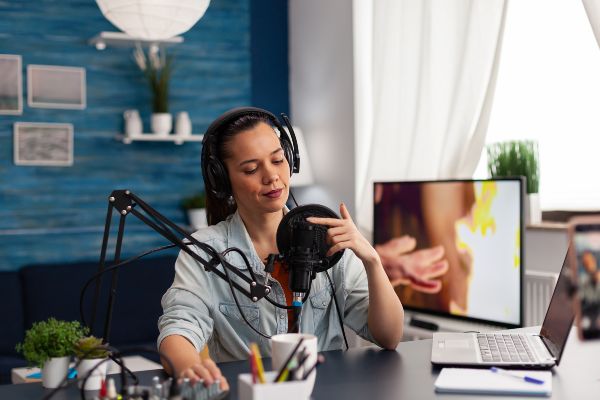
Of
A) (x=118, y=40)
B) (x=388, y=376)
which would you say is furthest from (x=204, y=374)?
(x=118, y=40)

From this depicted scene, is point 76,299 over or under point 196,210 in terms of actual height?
under

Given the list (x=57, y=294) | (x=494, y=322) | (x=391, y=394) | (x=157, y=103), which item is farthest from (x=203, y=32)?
(x=391, y=394)

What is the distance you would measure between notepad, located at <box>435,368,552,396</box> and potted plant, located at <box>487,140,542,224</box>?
1654mm

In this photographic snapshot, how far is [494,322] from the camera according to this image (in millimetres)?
2643

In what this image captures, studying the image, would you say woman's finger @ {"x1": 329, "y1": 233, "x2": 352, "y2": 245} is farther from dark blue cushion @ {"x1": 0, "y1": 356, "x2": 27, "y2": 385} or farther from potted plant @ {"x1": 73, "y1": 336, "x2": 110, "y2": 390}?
dark blue cushion @ {"x1": 0, "y1": 356, "x2": 27, "y2": 385}

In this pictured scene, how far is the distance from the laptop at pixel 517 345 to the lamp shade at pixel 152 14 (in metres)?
1.57

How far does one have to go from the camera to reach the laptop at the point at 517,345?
1.34 metres

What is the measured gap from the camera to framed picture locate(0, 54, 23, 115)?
3.91 metres

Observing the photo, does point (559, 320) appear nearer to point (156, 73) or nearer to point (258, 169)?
point (258, 169)

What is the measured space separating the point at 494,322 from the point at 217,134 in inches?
54.5

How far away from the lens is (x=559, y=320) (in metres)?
1.44

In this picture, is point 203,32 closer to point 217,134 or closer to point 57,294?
point 57,294

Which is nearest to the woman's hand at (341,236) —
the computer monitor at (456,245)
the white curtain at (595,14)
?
the computer monitor at (456,245)

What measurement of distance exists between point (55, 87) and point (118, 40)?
0.45 meters
